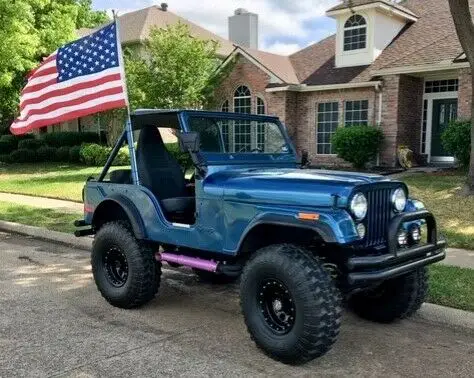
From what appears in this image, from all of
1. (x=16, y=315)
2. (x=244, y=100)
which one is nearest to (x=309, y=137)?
(x=244, y=100)

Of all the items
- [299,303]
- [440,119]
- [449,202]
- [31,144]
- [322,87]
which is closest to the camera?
[299,303]

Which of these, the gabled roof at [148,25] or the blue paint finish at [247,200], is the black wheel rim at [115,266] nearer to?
the blue paint finish at [247,200]

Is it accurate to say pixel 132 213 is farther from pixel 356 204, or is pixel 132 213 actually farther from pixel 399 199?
pixel 399 199

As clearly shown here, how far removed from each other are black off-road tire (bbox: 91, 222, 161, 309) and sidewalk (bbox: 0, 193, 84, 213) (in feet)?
19.3

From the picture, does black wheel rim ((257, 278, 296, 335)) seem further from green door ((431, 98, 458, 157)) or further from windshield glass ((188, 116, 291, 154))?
green door ((431, 98, 458, 157))

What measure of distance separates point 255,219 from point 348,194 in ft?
2.38

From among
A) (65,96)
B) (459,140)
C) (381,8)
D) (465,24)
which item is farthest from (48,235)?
(381,8)

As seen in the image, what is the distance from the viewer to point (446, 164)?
17.4 meters

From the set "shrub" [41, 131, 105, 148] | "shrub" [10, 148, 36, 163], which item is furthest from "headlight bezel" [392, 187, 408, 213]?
"shrub" [41, 131, 105, 148]

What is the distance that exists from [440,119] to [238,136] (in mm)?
14467

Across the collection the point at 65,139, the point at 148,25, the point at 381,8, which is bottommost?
the point at 65,139

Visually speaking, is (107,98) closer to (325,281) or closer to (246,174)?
(246,174)

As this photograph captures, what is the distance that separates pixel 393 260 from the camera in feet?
12.1

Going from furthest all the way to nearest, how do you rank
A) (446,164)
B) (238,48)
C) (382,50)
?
(238,48), (382,50), (446,164)
